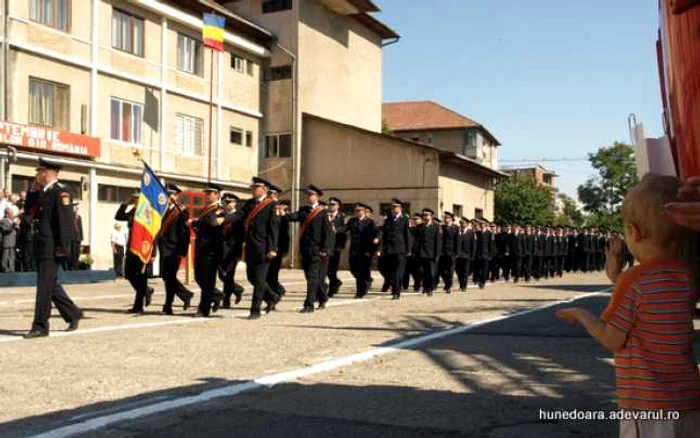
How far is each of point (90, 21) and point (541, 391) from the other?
23.6m

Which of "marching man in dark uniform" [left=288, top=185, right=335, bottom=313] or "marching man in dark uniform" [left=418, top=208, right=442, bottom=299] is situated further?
"marching man in dark uniform" [left=418, top=208, right=442, bottom=299]

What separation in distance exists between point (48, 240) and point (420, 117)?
6395 cm

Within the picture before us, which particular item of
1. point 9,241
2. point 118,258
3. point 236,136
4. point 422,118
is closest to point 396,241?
point 9,241

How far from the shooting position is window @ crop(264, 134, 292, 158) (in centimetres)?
3591

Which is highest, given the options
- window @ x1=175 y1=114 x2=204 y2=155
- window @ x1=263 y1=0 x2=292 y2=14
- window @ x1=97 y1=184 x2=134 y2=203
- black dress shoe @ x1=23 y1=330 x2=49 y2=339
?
window @ x1=263 y1=0 x2=292 y2=14

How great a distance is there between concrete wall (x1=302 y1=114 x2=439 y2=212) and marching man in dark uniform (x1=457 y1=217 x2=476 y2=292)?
546 inches

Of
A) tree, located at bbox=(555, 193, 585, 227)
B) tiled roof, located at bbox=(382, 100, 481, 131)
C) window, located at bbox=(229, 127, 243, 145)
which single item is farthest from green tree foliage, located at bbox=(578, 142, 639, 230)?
window, located at bbox=(229, 127, 243, 145)

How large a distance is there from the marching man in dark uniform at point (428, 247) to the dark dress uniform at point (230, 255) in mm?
5346

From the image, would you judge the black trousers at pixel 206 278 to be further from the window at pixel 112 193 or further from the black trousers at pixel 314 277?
the window at pixel 112 193

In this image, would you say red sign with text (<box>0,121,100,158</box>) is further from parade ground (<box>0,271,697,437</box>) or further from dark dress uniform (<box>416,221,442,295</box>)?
parade ground (<box>0,271,697,437</box>)

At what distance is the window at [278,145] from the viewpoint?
118ft

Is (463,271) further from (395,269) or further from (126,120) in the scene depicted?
(126,120)

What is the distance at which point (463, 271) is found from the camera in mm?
19844

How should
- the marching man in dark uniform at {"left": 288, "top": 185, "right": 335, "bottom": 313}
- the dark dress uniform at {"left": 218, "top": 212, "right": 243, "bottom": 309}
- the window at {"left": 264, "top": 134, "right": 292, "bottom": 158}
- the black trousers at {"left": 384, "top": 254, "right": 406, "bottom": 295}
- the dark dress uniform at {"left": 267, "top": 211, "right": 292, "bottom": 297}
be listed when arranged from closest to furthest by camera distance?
1. the dark dress uniform at {"left": 218, "top": 212, "right": 243, "bottom": 309}
2. the marching man in dark uniform at {"left": 288, "top": 185, "right": 335, "bottom": 313}
3. the dark dress uniform at {"left": 267, "top": 211, "right": 292, "bottom": 297}
4. the black trousers at {"left": 384, "top": 254, "right": 406, "bottom": 295}
5. the window at {"left": 264, "top": 134, "right": 292, "bottom": 158}
